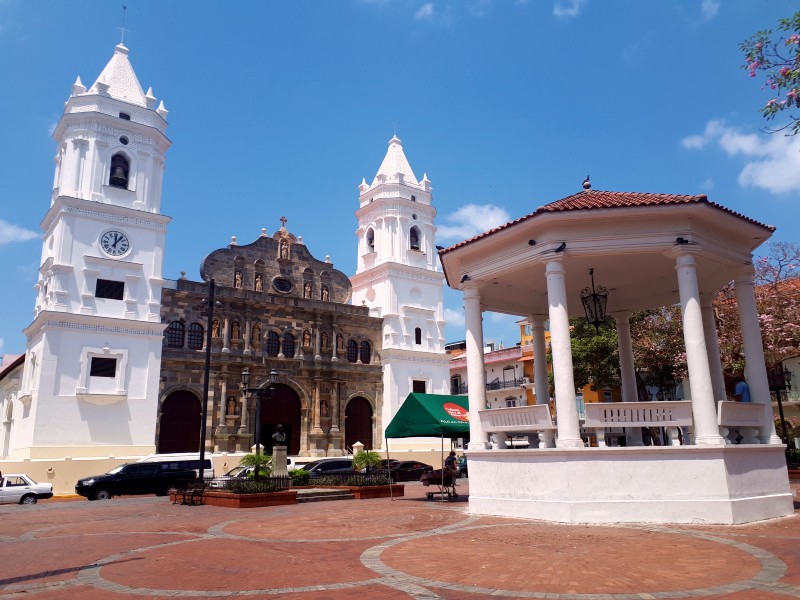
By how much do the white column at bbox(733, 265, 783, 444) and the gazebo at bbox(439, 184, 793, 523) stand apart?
0.02 m

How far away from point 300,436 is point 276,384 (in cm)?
371

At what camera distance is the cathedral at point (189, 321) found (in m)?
31.9

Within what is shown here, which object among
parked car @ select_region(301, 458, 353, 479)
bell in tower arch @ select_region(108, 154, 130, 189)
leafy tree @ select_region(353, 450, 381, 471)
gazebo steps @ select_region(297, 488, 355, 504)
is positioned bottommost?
gazebo steps @ select_region(297, 488, 355, 504)

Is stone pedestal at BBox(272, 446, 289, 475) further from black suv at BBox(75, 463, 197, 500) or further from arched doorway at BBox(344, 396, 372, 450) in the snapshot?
A: arched doorway at BBox(344, 396, 372, 450)

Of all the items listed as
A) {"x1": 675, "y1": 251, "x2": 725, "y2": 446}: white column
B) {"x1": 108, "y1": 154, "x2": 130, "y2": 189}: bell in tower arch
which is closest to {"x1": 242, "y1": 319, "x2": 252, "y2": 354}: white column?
{"x1": 108, "y1": 154, "x2": 130, "y2": 189}: bell in tower arch

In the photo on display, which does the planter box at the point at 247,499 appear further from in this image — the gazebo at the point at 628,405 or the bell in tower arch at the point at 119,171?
the bell in tower arch at the point at 119,171

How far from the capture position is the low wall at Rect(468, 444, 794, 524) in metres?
11.2

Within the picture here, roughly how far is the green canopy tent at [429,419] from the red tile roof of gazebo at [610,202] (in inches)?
193

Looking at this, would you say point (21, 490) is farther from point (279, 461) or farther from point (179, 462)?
point (279, 461)

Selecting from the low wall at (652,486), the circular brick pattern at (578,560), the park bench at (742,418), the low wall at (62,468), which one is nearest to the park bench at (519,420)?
the low wall at (652,486)

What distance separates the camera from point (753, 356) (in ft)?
43.8

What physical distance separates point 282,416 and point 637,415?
3088 cm

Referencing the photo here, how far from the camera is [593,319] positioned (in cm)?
1431

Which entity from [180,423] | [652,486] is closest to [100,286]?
[180,423]
